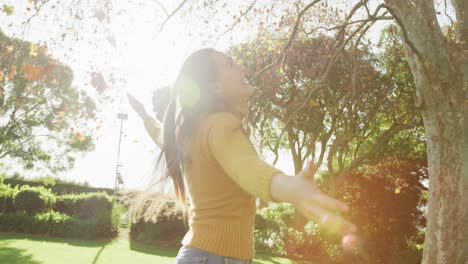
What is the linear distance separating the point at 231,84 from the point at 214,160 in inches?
17.2

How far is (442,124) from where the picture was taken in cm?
593

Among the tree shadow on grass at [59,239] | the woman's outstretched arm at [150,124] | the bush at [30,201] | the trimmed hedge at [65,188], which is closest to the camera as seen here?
the woman's outstretched arm at [150,124]

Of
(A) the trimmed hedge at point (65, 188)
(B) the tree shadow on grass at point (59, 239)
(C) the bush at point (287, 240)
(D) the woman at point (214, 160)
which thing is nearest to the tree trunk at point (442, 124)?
(D) the woman at point (214, 160)

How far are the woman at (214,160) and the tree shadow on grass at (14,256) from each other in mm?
10318

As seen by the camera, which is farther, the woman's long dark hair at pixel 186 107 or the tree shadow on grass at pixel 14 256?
the tree shadow on grass at pixel 14 256

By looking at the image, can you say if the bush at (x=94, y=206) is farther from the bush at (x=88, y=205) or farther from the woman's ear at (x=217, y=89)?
the woman's ear at (x=217, y=89)

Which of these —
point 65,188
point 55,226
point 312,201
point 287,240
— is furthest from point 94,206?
point 312,201

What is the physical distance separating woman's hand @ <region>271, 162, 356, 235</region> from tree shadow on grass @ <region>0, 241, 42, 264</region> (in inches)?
445

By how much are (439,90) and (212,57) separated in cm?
479

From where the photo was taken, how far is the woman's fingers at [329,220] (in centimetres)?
124

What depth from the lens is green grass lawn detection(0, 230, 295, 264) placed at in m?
11.5

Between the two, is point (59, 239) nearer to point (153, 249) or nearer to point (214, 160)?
point (153, 249)

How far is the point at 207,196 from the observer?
1966mm

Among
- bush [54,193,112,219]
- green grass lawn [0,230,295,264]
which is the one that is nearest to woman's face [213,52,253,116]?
green grass lawn [0,230,295,264]
